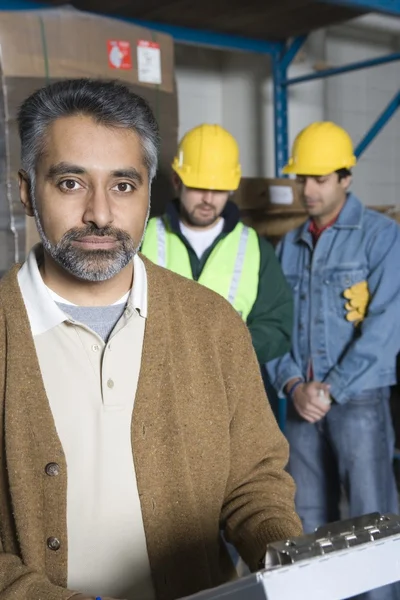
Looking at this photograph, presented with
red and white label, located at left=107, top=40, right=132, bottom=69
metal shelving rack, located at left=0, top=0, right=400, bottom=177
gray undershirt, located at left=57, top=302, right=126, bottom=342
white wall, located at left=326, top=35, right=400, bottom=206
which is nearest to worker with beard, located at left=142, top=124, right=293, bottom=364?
red and white label, located at left=107, top=40, right=132, bottom=69

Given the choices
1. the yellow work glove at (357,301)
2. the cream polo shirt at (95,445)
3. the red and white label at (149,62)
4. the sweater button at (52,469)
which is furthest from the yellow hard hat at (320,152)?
the sweater button at (52,469)

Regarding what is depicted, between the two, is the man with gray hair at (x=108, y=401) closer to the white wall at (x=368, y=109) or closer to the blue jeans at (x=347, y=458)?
the blue jeans at (x=347, y=458)

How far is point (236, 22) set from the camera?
14.8ft

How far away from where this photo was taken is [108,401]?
4.88 feet

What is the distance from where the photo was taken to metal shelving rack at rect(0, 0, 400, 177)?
3.96m

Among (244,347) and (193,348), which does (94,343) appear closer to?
(193,348)

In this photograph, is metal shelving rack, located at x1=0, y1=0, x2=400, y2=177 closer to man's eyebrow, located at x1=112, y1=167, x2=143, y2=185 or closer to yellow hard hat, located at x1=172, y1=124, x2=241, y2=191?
yellow hard hat, located at x1=172, y1=124, x2=241, y2=191

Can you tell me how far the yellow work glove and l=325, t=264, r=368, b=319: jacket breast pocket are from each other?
0.07ft

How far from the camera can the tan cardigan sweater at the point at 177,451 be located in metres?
1.42

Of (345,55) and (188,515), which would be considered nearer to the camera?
(188,515)

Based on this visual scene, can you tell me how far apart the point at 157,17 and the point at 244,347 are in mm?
3079

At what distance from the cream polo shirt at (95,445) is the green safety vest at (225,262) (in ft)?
5.29

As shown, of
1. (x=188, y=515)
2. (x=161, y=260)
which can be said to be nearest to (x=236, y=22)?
(x=161, y=260)

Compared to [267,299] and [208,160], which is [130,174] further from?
[208,160]
